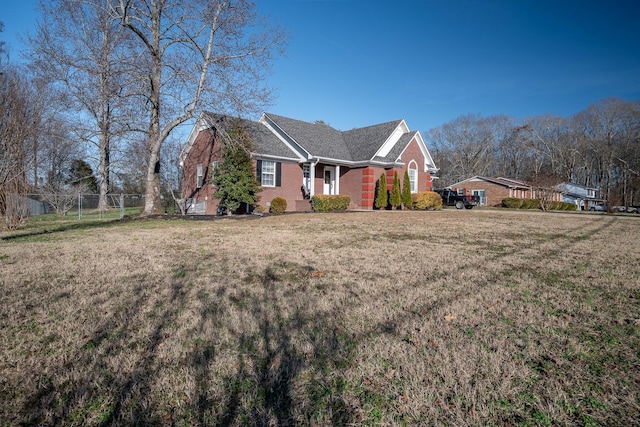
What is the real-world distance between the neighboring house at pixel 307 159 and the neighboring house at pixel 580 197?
36.9 m

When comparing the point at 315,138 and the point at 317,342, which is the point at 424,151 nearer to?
the point at 315,138

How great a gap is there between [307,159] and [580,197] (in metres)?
48.8

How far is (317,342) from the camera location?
2.68 meters

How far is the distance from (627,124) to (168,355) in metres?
66.6

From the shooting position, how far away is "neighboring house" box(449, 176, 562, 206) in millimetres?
39812

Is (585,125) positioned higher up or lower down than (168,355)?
higher up

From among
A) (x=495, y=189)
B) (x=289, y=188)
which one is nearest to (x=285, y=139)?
(x=289, y=188)

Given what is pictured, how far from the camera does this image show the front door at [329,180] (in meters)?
22.0

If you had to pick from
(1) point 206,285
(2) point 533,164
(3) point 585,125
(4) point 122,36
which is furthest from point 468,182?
(1) point 206,285

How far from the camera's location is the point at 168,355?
247cm

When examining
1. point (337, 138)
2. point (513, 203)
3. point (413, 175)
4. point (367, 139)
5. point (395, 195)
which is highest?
point (337, 138)

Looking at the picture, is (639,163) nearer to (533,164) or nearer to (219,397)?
(533,164)

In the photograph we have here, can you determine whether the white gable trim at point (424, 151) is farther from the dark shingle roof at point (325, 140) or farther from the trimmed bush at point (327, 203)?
the trimmed bush at point (327, 203)

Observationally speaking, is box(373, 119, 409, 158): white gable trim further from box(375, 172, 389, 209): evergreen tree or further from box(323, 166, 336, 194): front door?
box(323, 166, 336, 194): front door
